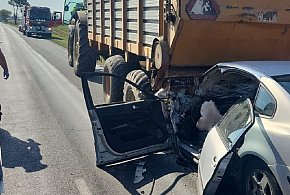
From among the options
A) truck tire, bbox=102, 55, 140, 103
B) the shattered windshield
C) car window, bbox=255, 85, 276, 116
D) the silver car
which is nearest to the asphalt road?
truck tire, bbox=102, 55, 140, 103

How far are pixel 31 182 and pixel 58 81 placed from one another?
7872mm

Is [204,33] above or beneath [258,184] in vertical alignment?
above

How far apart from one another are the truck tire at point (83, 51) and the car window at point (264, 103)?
28.7 feet

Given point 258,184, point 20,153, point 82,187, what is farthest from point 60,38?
point 258,184

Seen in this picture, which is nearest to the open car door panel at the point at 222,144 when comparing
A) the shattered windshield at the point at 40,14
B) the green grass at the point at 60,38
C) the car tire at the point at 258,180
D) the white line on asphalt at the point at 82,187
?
the car tire at the point at 258,180

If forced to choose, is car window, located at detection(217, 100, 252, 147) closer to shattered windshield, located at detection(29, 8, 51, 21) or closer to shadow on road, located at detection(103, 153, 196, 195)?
shadow on road, located at detection(103, 153, 196, 195)

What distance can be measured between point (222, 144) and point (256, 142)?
389mm

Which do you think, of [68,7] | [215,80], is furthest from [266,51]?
[68,7]

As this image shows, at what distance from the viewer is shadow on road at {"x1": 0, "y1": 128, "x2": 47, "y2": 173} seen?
5488 millimetres

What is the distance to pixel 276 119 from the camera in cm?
323

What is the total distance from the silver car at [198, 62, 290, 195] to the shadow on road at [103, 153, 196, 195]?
97 centimetres

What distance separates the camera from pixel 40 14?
1506 inches

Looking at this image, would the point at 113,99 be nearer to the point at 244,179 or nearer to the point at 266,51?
the point at 266,51

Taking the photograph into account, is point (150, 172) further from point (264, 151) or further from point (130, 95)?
point (264, 151)
